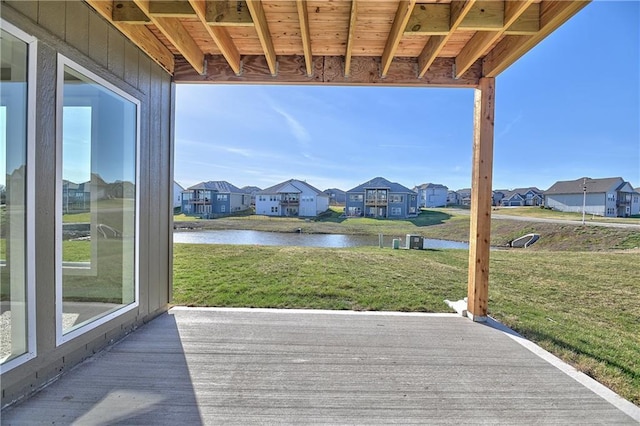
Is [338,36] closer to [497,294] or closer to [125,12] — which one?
[125,12]

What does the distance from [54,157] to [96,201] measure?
27.3 inches

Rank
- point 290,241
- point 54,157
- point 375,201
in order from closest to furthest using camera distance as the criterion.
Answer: point 54,157 → point 290,241 → point 375,201

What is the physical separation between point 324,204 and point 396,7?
119ft

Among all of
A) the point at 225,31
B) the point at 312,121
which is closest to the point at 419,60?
the point at 225,31

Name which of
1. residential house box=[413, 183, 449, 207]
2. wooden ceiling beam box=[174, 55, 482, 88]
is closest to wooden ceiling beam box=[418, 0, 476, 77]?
wooden ceiling beam box=[174, 55, 482, 88]

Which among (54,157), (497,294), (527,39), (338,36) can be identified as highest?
(338,36)

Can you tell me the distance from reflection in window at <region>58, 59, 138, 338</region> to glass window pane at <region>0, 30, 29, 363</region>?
0.87ft

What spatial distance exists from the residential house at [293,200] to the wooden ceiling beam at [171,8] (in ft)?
110

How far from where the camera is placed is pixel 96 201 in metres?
2.59

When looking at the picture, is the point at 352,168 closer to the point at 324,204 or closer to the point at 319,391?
the point at 324,204

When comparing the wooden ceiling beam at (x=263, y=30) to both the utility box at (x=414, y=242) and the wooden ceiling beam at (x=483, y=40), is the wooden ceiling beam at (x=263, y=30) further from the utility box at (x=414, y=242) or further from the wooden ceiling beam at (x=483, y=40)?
the utility box at (x=414, y=242)

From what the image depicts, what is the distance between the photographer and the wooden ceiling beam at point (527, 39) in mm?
2094

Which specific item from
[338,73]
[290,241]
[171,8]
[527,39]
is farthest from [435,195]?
[171,8]

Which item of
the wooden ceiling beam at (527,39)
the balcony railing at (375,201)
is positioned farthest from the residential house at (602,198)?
the wooden ceiling beam at (527,39)
